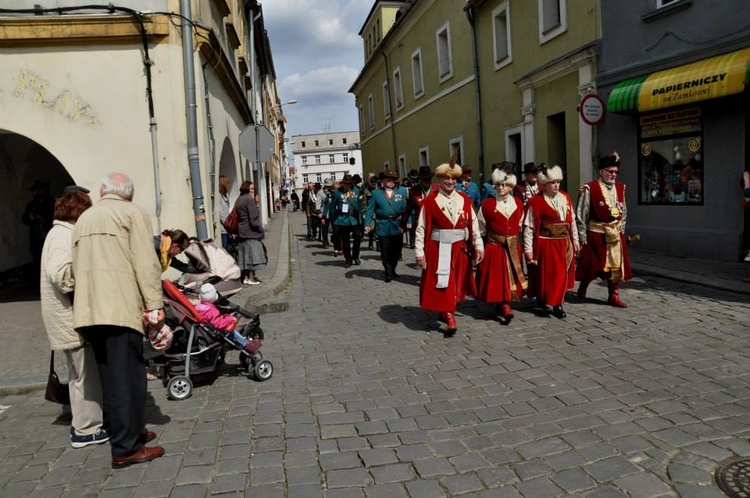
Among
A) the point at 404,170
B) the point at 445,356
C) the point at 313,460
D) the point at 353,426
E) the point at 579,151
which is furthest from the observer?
the point at 404,170

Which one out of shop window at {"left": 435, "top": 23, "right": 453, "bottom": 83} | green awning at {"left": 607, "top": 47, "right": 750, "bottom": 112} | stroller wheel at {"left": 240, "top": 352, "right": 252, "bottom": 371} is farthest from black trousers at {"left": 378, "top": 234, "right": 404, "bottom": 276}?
shop window at {"left": 435, "top": 23, "right": 453, "bottom": 83}

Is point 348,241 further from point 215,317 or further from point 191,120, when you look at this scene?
point 215,317

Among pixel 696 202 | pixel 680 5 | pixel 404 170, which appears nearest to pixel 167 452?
pixel 696 202

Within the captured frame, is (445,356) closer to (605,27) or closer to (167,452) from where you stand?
(167,452)

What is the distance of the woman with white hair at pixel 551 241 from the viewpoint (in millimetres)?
6658

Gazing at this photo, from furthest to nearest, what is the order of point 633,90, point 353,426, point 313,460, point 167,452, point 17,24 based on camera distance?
1. point 633,90
2. point 17,24
3. point 353,426
4. point 167,452
5. point 313,460

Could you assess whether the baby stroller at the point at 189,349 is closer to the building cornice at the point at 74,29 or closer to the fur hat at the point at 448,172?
the fur hat at the point at 448,172

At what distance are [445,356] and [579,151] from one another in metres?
9.49

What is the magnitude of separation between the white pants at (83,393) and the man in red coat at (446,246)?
135 inches

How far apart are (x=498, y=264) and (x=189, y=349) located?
11.8ft

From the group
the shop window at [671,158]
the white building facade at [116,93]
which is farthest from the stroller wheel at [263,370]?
the shop window at [671,158]

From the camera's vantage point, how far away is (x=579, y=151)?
13391mm

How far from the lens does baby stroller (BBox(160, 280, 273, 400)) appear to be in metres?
4.83

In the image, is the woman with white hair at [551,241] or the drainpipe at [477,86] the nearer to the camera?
the woman with white hair at [551,241]
